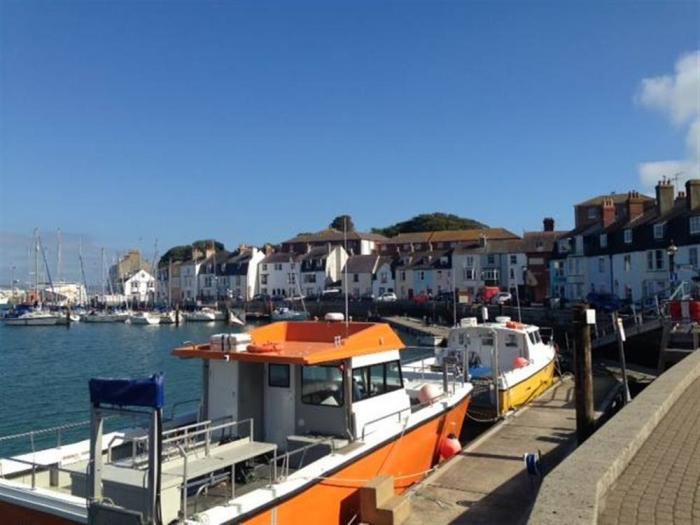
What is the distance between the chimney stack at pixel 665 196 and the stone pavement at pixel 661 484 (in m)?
39.3

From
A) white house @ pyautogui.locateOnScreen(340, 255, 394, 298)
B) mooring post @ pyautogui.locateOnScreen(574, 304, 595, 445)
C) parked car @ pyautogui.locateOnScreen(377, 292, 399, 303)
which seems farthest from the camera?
white house @ pyautogui.locateOnScreen(340, 255, 394, 298)

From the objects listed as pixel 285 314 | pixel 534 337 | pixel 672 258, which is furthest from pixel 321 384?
pixel 285 314

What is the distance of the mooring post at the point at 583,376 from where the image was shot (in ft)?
40.9

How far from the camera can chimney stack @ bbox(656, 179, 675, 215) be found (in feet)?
146

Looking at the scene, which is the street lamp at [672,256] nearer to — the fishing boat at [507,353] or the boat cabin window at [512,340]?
the fishing boat at [507,353]

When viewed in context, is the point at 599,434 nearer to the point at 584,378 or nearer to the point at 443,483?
the point at 443,483

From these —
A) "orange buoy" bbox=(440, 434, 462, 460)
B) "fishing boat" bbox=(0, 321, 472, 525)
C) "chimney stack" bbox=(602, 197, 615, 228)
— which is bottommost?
"orange buoy" bbox=(440, 434, 462, 460)

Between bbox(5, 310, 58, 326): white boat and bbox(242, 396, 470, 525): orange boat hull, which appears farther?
bbox(5, 310, 58, 326): white boat

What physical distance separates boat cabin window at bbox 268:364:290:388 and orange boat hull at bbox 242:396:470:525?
187 centimetres

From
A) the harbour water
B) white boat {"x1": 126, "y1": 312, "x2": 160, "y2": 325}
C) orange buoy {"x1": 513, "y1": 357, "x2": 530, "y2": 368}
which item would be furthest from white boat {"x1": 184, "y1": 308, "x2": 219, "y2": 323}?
orange buoy {"x1": 513, "y1": 357, "x2": 530, "y2": 368}

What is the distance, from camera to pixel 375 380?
11.4m

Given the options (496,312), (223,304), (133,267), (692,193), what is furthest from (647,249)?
(133,267)

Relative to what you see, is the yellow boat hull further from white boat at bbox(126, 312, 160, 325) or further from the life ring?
white boat at bbox(126, 312, 160, 325)

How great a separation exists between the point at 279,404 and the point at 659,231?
1582 inches
